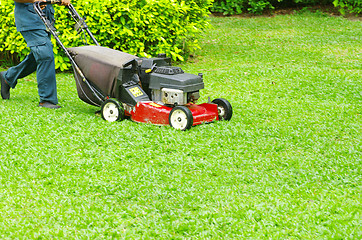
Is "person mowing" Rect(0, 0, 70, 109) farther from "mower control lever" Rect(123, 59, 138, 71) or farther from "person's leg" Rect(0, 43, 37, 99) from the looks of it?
"mower control lever" Rect(123, 59, 138, 71)

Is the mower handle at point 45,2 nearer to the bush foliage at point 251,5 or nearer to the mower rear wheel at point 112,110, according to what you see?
the mower rear wheel at point 112,110

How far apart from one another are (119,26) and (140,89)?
9.31 ft

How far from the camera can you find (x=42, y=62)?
538cm

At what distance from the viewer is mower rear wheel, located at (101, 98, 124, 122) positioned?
4.96m

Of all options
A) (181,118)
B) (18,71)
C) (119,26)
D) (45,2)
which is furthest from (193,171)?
(119,26)

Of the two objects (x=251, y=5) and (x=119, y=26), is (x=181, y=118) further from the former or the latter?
(x=251, y=5)

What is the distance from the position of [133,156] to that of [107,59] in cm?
137

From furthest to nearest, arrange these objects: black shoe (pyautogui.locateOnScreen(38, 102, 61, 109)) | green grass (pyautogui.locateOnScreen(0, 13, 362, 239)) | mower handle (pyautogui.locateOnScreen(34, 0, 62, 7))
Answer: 1. black shoe (pyautogui.locateOnScreen(38, 102, 61, 109))
2. mower handle (pyautogui.locateOnScreen(34, 0, 62, 7))
3. green grass (pyautogui.locateOnScreen(0, 13, 362, 239))

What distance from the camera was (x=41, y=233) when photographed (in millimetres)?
2939

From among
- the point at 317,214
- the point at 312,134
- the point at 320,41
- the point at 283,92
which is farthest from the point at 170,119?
the point at 320,41

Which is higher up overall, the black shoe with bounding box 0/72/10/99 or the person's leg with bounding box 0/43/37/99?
the person's leg with bounding box 0/43/37/99

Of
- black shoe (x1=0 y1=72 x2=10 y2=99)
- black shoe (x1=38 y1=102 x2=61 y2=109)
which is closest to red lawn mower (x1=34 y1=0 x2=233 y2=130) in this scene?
black shoe (x1=38 y1=102 x2=61 y2=109)

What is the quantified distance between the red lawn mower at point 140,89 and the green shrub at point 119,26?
2114 millimetres

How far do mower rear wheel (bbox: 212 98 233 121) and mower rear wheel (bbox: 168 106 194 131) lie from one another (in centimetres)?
57
